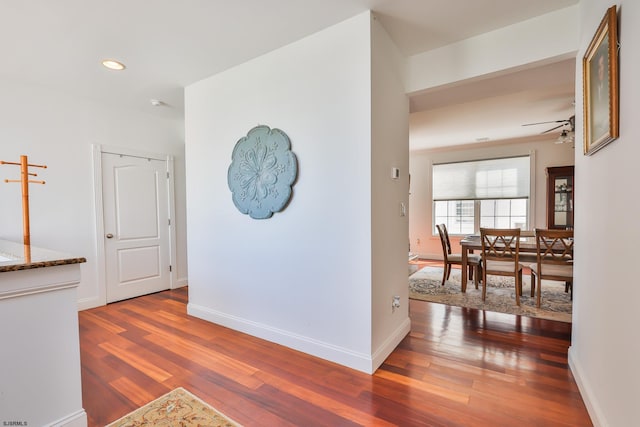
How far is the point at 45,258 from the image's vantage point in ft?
5.10

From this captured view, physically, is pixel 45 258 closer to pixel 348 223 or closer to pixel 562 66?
pixel 348 223

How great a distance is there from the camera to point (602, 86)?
155 centimetres

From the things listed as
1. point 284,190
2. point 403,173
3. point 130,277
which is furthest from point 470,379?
point 130,277

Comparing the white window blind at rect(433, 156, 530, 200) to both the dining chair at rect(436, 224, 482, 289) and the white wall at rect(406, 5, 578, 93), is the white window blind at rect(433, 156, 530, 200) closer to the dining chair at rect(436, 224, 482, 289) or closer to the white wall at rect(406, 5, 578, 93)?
the dining chair at rect(436, 224, 482, 289)

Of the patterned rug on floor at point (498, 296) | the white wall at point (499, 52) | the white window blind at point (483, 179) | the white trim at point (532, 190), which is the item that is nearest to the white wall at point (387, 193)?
the white wall at point (499, 52)

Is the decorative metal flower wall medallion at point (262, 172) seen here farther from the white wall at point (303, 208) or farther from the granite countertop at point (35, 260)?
the granite countertop at point (35, 260)

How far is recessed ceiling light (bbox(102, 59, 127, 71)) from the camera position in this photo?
270cm

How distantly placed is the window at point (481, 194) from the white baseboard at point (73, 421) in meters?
6.91

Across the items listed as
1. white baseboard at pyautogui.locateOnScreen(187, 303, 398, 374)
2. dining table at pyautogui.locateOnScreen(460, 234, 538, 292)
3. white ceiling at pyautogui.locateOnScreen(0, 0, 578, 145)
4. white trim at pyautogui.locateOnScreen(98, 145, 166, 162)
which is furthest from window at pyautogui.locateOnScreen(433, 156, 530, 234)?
white trim at pyautogui.locateOnScreen(98, 145, 166, 162)

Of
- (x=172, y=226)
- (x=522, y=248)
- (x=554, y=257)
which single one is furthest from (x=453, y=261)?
(x=172, y=226)

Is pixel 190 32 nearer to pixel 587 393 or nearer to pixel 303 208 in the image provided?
pixel 303 208

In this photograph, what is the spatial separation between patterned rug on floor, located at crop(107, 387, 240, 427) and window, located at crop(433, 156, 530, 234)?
20.9 ft

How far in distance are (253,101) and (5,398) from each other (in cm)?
251

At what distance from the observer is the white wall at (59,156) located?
308cm
